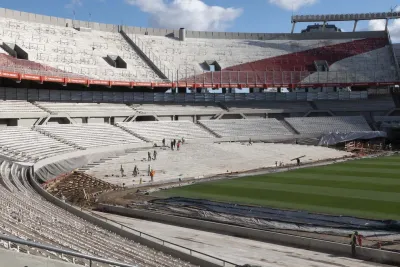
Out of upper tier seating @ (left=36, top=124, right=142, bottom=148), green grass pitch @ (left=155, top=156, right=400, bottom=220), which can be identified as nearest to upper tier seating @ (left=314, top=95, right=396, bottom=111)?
green grass pitch @ (left=155, top=156, right=400, bottom=220)

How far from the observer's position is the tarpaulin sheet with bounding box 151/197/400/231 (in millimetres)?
17312

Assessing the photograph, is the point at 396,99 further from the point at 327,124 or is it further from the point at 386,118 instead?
the point at 327,124

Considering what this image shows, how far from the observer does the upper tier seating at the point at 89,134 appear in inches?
1414

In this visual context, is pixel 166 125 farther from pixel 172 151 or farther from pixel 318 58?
pixel 318 58

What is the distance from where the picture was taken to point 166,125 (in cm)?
4684

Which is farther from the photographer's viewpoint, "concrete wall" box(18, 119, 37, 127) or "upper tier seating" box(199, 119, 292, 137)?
"upper tier seating" box(199, 119, 292, 137)

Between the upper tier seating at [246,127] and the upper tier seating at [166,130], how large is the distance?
190 cm

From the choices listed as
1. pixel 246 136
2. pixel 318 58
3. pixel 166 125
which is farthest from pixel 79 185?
pixel 318 58

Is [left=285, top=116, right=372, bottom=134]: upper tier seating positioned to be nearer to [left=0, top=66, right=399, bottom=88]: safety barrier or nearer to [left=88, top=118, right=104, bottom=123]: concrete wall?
[left=0, top=66, right=399, bottom=88]: safety barrier

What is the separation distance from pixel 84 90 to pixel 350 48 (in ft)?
121

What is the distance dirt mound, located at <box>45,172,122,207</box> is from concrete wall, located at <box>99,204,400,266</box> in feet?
5.76

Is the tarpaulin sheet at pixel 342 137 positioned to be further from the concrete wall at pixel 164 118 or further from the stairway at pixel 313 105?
the concrete wall at pixel 164 118

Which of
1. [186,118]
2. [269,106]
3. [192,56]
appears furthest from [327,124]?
[192,56]

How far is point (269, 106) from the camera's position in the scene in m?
57.8
